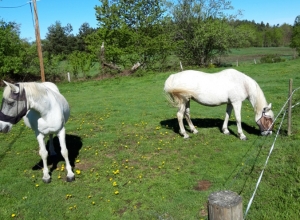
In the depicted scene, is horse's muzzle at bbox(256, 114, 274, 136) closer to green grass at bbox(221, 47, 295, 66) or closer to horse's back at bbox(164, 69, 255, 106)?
horse's back at bbox(164, 69, 255, 106)

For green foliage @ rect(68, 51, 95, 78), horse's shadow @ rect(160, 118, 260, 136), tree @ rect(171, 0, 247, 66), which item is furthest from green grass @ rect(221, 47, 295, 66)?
horse's shadow @ rect(160, 118, 260, 136)

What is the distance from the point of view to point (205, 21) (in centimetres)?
3003

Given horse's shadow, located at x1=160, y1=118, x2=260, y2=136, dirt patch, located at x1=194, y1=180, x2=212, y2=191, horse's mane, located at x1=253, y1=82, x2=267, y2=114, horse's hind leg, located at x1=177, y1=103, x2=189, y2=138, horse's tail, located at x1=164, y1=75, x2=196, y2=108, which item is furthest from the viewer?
horse's shadow, located at x1=160, y1=118, x2=260, y2=136

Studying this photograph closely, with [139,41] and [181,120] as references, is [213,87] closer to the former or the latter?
[181,120]

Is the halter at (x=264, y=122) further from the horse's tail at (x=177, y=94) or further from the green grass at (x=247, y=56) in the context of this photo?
the green grass at (x=247, y=56)

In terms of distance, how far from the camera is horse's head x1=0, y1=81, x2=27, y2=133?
4746mm

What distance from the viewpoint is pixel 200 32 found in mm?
28750

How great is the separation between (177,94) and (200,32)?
74.1 ft

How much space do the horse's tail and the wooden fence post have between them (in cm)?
556

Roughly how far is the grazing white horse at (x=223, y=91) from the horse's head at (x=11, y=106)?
415 cm

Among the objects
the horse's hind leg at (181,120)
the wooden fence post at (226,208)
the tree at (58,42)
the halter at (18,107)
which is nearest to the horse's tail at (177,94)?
the horse's hind leg at (181,120)

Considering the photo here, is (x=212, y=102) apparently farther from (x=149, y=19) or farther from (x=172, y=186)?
(x=149, y=19)

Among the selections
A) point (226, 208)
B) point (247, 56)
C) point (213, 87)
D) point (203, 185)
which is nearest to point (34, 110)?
point (203, 185)

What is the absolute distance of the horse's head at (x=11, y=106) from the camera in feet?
15.6
